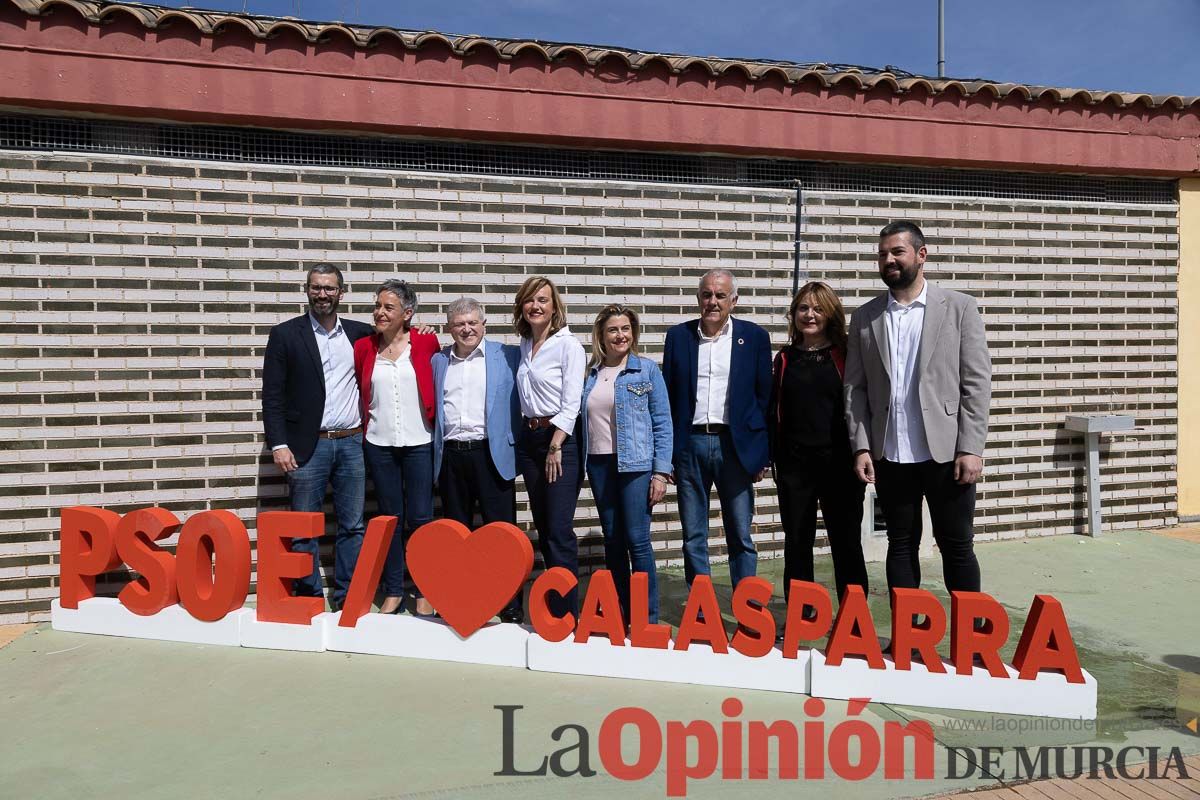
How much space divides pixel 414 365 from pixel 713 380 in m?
1.59

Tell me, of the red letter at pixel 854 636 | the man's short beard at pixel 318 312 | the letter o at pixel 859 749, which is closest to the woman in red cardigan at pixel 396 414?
the man's short beard at pixel 318 312

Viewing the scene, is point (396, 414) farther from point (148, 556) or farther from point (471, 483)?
point (148, 556)

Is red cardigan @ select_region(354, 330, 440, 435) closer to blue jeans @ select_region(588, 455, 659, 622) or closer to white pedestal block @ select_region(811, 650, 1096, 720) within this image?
blue jeans @ select_region(588, 455, 659, 622)

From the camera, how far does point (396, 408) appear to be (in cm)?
507

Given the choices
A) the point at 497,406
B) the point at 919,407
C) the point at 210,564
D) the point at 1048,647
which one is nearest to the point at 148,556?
the point at 210,564

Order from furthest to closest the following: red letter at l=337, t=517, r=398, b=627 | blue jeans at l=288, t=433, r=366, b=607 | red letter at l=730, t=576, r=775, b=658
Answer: blue jeans at l=288, t=433, r=366, b=607 → red letter at l=337, t=517, r=398, b=627 → red letter at l=730, t=576, r=775, b=658

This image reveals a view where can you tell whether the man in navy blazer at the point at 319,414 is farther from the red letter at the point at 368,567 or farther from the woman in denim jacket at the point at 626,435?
the woman in denim jacket at the point at 626,435

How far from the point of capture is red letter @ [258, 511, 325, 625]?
4691 millimetres

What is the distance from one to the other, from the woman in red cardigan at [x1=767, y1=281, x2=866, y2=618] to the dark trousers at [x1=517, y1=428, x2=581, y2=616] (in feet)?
3.39

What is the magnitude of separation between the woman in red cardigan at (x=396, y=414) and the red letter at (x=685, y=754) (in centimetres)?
180

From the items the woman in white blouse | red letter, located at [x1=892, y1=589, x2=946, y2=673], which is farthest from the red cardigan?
red letter, located at [x1=892, y1=589, x2=946, y2=673]

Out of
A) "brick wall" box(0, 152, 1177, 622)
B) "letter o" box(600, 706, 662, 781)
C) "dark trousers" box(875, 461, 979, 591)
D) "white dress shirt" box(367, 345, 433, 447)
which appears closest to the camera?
"letter o" box(600, 706, 662, 781)

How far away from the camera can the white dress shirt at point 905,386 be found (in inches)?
166

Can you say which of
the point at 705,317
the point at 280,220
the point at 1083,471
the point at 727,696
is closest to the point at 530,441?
the point at 705,317
